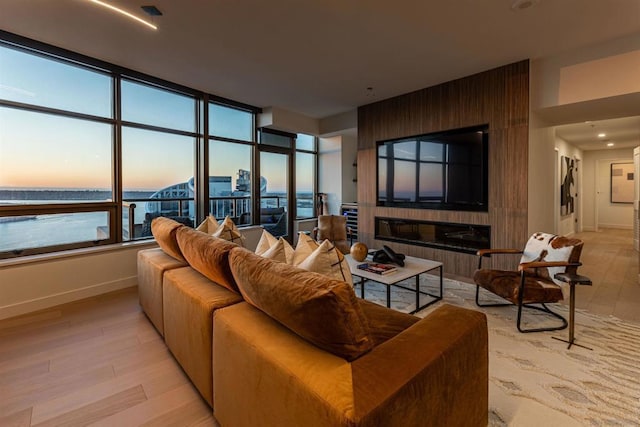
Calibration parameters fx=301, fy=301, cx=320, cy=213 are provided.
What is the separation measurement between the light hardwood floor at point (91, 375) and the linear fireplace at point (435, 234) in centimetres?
371

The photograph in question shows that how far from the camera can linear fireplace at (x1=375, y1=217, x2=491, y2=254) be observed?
413 centimetres

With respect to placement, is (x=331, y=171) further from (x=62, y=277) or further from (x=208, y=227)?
(x=62, y=277)

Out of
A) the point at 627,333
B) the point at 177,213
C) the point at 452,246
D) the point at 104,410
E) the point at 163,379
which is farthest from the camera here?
the point at 177,213

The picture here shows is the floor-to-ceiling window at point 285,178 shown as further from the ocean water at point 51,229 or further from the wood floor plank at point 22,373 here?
the wood floor plank at point 22,373

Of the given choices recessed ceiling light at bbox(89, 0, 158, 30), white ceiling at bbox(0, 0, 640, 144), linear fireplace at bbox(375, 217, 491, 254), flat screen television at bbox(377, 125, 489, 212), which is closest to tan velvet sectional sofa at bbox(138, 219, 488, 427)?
white ceiling at bbox(0, 0, 640, 144)

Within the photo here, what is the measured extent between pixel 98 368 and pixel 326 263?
183 centimetres

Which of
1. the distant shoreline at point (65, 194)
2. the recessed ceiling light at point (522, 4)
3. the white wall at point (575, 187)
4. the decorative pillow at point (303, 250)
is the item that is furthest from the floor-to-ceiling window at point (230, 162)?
the white wall at point (575, 187)

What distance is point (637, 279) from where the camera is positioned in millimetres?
3867

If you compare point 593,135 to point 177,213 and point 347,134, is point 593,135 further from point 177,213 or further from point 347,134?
point 177,213

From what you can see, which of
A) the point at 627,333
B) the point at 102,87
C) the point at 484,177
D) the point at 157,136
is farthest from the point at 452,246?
the point at 102,87

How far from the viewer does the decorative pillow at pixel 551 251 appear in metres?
2.57

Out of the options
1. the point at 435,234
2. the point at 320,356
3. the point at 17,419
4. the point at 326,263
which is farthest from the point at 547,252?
the point at 17,419

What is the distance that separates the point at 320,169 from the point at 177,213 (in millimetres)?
3398

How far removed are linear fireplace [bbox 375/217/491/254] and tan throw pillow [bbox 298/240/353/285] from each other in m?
3.14
